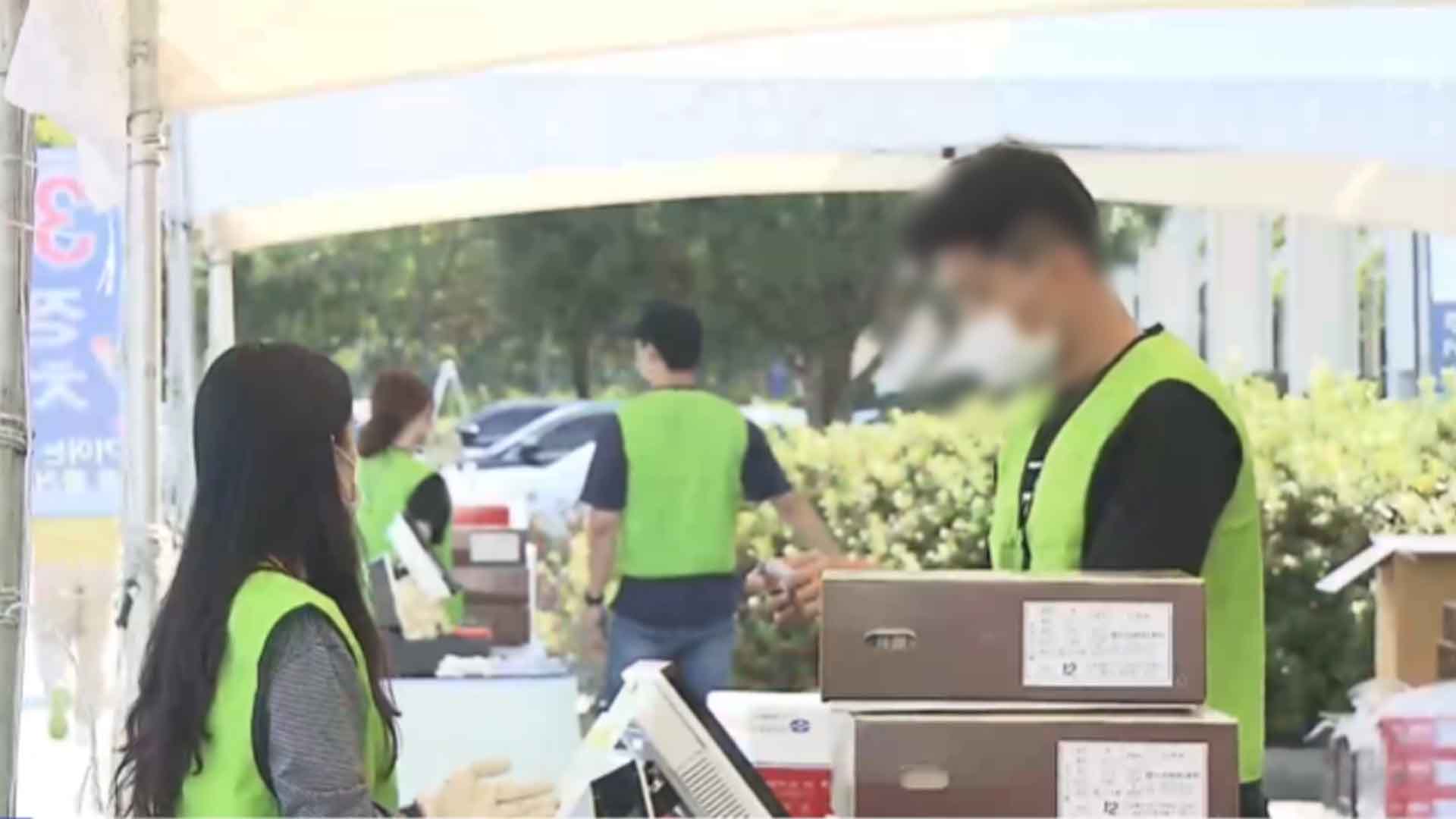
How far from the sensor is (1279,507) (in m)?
6.11

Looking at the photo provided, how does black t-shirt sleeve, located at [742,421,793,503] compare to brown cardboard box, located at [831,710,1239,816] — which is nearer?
brown cardboard box, located at [831,710,1239,816]

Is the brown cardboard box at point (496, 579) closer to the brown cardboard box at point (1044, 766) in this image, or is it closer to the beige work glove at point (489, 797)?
the beige work glove at point (489, 797)

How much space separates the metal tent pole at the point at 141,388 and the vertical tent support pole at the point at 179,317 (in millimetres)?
1190

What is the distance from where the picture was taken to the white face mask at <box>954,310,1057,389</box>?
1.87 metres

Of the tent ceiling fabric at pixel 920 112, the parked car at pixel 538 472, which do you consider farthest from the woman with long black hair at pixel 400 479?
the parked car at pixel 538 472

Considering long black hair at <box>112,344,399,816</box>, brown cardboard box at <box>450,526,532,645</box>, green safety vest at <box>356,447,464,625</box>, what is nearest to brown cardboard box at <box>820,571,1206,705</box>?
long black hair at <box>112,344,399,816</box>

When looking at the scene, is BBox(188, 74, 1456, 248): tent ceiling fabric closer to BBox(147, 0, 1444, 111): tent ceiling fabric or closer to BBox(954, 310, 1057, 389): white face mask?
BBox(147, 0, 1444, 111): tent ceiling fabric

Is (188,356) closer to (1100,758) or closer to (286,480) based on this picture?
(286,480)

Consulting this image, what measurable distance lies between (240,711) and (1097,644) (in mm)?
788

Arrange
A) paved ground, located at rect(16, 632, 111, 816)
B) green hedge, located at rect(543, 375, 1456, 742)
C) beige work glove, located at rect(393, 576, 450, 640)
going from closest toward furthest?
paved ground, located at rect(16, 632, 111, 816) < beige work glove, located at rect(393, 576, 450, 640) < green hedge, located at rect(543, 375, 1456, 742)

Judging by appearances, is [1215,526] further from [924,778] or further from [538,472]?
[538,472]

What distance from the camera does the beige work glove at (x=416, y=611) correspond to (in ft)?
15.5

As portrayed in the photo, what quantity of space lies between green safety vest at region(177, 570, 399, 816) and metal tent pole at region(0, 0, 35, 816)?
193 mm

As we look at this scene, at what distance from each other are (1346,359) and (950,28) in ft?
10.2
